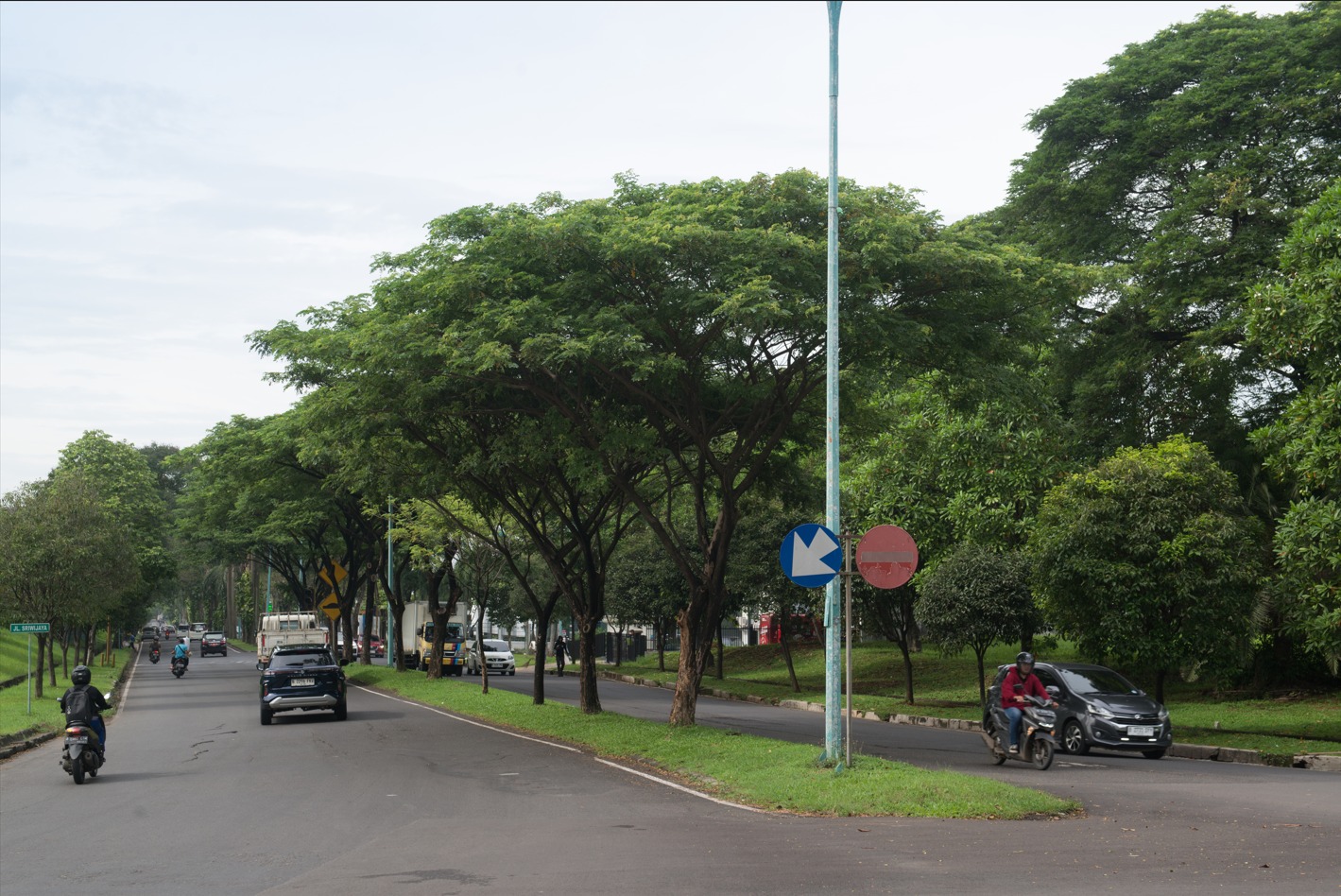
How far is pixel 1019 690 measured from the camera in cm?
1803

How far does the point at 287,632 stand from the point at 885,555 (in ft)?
135

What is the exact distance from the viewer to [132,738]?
2552 cm

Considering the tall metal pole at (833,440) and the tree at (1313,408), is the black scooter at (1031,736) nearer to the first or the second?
the tall metal pole at (833,440)

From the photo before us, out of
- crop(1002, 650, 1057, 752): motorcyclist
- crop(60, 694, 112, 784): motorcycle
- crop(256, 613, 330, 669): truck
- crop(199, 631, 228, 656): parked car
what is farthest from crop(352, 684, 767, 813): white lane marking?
crop(199, 631, 228, 656): parked car

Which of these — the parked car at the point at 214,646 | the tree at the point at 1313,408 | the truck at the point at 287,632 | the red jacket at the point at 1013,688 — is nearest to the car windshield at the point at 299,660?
the red jacket at the point at 1013,688

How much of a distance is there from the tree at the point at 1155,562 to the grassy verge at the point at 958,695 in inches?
71.8

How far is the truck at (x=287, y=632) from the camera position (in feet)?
163

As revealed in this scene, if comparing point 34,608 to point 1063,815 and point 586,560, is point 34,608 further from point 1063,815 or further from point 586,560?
point 1063,815

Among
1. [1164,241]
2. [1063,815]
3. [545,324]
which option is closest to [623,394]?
[545,324]

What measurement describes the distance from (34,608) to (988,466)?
90.8 ft

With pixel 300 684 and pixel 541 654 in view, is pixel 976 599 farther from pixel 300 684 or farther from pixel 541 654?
pixel 300 684

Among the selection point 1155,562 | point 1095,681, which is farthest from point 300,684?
point 1155,562

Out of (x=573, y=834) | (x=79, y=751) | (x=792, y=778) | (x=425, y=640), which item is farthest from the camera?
(x=425, y=640)

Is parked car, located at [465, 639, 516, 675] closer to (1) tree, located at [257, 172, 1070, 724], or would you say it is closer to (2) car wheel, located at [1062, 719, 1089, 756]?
(1) tree, located at [257, 172, 1070, 724]
